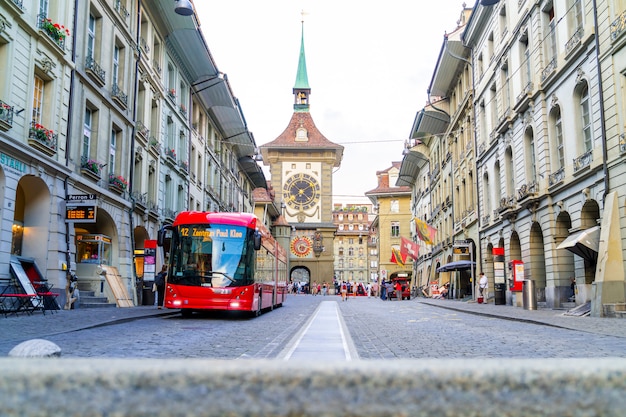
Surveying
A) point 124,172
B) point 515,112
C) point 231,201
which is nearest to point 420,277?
point 231,201

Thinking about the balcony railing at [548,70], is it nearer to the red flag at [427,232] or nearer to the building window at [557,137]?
the building window at [557,137]

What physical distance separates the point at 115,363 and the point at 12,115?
57.7 feet

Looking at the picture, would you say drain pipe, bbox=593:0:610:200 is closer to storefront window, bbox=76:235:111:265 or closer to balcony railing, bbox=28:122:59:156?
balcony railing, bbox=28:122:59:156

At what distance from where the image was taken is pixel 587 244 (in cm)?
1952

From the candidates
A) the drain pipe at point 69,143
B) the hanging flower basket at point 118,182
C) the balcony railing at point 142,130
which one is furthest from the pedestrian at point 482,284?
the drain pipe at point 69,143

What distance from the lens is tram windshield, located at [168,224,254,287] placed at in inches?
712

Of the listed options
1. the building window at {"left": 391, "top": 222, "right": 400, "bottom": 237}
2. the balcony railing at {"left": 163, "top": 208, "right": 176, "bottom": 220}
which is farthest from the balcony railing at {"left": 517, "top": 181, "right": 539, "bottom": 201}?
the building window at {"left": 391, "top": 222, "right": 400, "bottom": 237}

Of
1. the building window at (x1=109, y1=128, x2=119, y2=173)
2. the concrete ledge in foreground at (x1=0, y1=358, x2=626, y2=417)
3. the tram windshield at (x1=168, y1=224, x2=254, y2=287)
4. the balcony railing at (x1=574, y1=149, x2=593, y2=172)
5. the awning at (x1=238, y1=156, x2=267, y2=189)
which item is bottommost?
the concrete ledge in foreground at (x1=0, y1=358, x2=626, y2=417)

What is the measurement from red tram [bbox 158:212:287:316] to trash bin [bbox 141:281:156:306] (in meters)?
6.62

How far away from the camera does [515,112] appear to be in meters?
28.5

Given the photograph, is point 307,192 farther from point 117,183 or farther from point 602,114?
point 602,114

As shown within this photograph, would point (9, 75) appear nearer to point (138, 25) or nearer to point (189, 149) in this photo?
point (138, 25)

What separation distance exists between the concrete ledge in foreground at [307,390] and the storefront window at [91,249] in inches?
918

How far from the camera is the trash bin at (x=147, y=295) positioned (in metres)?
24.8
